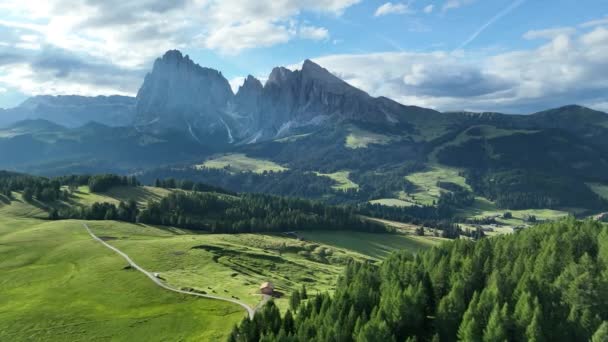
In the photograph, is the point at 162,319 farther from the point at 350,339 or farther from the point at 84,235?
the point at 84,235

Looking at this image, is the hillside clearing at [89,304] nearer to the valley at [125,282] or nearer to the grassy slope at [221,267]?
the valley at [125,282]

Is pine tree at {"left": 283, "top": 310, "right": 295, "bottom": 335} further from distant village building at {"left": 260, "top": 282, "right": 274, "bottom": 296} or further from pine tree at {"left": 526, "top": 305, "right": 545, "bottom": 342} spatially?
pine tree at {"left": 526, "top": 305, "right": 545, "bottom": 342}

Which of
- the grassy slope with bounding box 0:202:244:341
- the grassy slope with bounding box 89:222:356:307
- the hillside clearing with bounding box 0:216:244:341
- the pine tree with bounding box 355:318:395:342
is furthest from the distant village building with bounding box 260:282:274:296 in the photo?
the pine tree with bounding box 355:318:395:342

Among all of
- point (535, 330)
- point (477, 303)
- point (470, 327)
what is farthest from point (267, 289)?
point (535, 330)

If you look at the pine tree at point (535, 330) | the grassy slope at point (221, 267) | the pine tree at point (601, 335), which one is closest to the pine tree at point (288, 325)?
the grassy slope at point (221, 267)

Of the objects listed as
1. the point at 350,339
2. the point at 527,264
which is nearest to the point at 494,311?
the point at 350,339

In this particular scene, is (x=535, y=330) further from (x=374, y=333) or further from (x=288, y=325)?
(x=288, y=325)
